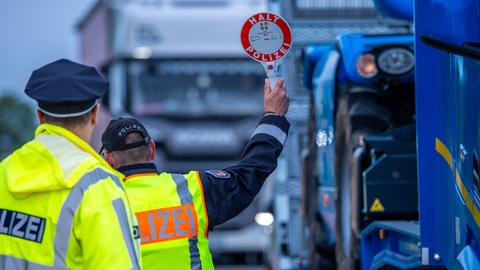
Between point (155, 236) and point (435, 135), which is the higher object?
point (435, 135)

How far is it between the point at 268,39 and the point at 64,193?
1480mm

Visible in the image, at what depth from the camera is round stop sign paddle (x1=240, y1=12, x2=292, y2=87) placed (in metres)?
5.05

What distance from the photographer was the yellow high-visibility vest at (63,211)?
3754 mm

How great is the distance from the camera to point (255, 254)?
1627 cm

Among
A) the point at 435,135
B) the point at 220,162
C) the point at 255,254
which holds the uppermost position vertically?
the point at 435,135

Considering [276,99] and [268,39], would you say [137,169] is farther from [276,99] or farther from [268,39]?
[268,39]

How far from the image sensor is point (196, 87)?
16125 millimetres

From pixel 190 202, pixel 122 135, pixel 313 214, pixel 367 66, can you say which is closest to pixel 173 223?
pixel 190 202

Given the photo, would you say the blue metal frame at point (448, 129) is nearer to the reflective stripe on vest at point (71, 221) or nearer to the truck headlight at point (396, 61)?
the reflective stripe on vest at point (71, 221)

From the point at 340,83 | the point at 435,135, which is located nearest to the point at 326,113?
the point at 340,83

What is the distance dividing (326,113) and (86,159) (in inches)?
187

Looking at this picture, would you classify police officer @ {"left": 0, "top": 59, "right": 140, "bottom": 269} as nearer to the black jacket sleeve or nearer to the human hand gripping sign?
the black jacket sleeve

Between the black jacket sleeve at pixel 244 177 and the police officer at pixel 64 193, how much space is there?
1.01 metres

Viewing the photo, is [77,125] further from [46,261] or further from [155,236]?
[155,236]
